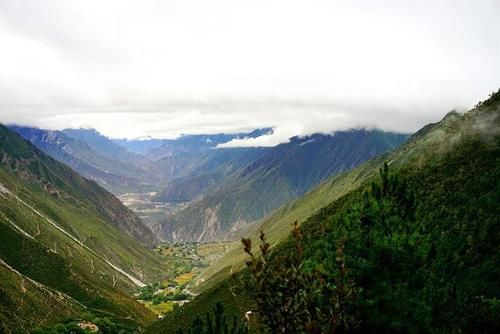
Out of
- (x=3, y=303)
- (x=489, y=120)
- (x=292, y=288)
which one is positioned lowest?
(x=3, y=303)

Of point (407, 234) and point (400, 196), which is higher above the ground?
point (400, 196)

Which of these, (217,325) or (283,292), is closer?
(283,292)

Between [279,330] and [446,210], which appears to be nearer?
[279,330]

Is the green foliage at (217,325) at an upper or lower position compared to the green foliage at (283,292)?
lower

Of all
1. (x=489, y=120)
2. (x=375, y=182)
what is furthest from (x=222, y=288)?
(x=375, y=182)

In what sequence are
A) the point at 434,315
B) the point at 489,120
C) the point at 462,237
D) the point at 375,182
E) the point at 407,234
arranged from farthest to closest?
the point at 489,120, the point at 462,237, the point at 375,182, the point at 407,234, the point at 434,315

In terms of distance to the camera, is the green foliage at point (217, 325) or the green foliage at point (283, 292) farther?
the green foliage at point (217, 325)

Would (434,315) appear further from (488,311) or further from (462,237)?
(462,237)

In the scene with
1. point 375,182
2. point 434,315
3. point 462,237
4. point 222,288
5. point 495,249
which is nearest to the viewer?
point 434,315

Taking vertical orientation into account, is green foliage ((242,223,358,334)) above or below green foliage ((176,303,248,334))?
above

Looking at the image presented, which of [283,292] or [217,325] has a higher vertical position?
[283,292]

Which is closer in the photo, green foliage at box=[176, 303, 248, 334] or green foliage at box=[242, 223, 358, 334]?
green foliage at box=[242, 223, 358, 334]
